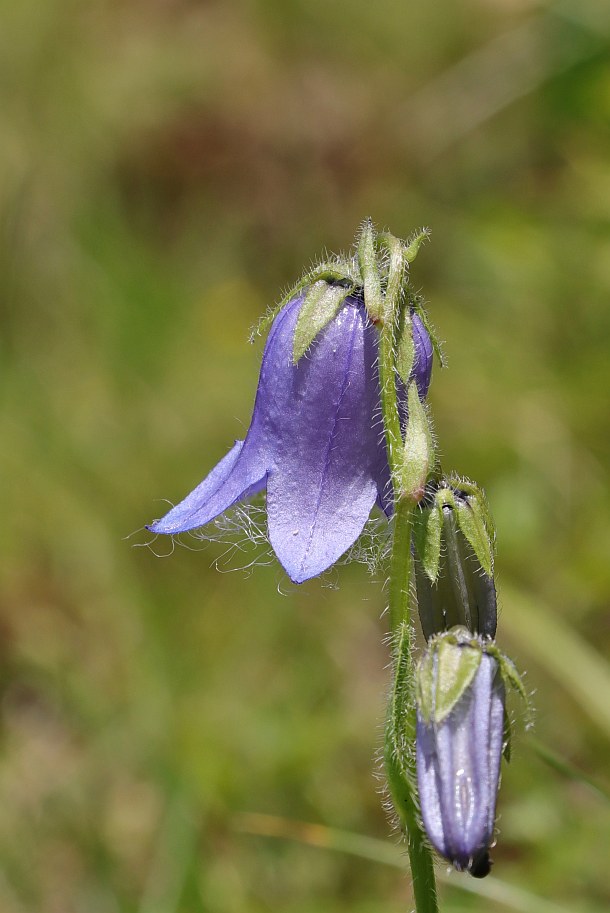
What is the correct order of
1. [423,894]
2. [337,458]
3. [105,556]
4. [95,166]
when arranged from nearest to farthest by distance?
[423,894], [337,458], [105,556], [95,166]

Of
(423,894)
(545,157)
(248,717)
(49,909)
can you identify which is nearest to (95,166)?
(545,157)

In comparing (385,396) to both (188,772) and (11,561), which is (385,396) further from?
(11,561)

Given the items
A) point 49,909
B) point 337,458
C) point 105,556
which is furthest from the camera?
point 105,556

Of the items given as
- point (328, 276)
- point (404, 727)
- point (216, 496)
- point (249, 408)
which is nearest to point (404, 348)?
point (328, 276)

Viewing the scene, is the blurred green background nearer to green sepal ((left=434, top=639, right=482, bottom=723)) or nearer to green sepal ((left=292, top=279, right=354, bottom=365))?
green sepal ((left=434, top=639, right=482, bottom=723))

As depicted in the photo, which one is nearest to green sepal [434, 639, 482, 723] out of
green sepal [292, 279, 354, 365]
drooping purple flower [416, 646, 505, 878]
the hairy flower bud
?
drooping purple flower [416, 646, 505, 878]

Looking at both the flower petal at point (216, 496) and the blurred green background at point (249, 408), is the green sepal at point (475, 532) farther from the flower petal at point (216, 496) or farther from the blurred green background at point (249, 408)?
the blurred green background at point (249, 408)

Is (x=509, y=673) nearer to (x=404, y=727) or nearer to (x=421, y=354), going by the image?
(x=404, y=727)
